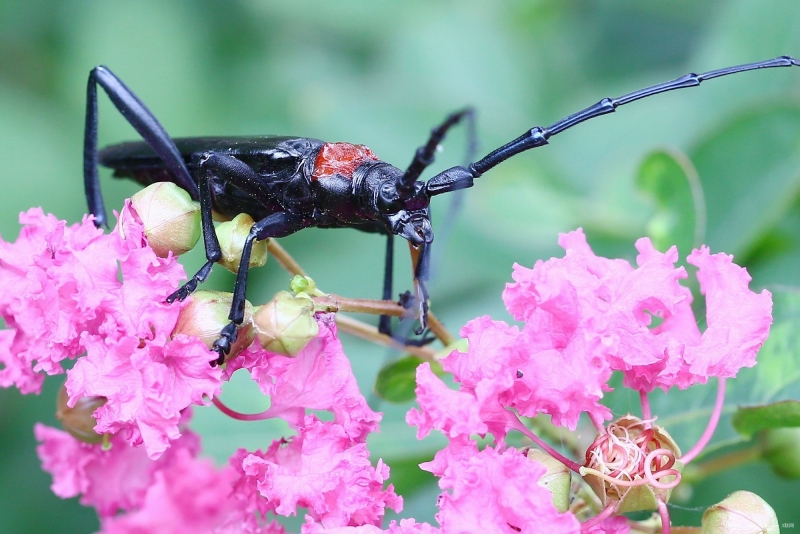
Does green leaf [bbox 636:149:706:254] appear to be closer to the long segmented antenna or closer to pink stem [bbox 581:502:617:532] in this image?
the long segmented antenna

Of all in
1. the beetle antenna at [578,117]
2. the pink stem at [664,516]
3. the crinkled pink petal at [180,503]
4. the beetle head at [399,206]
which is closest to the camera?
the crinkled pink petal at [180,503]

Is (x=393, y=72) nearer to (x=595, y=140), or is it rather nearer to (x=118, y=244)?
(x=595, y=140)

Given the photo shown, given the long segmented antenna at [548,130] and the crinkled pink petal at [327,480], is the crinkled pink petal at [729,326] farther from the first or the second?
the crinkled pink petal at [327,480]

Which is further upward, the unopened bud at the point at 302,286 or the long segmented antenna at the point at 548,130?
the long segmented antenna at the point at 548,130

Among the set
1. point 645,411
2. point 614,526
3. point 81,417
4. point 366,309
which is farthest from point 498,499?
point 81,417

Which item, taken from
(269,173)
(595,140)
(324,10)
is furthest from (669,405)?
(324,10)

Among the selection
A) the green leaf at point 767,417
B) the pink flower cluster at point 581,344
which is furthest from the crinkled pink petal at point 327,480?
the green leaf at point 767,417
